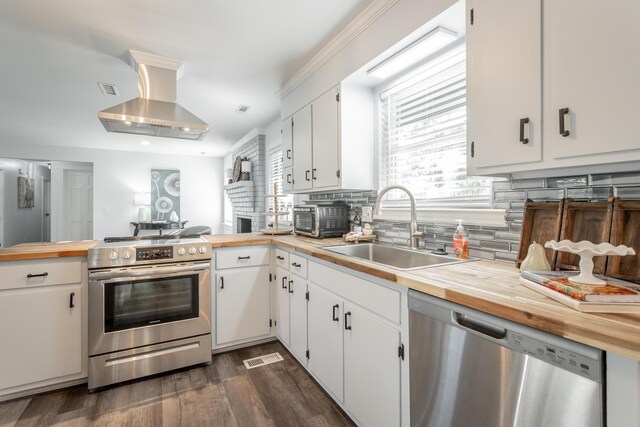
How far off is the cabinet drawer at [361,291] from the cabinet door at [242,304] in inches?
32.5

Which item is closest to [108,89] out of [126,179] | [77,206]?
[126,179]

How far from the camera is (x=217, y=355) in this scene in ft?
8.38

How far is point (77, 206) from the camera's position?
277 inches

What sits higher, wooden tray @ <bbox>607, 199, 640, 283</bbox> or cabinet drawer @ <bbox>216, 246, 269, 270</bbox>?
wooden tray @ <bbox>607, 199, 640, 283</bbox>

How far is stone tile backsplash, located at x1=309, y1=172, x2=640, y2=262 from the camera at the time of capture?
1.17 m

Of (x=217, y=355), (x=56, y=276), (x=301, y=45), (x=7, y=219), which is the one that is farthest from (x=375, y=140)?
(x=7, y=219)

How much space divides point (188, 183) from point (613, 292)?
781 cm

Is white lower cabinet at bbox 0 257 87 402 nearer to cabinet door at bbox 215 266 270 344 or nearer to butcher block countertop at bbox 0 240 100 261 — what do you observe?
butcher block countertop at bbox 0 240 100 261

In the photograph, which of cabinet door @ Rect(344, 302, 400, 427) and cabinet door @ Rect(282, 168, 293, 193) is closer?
cabinet door @ Rect(344, 302, 400, 427)

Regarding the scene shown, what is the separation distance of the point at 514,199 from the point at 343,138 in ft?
4.29

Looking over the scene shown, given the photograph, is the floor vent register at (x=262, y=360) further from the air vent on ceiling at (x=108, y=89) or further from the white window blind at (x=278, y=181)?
the air vent on ceiling at (x=108, y=89)

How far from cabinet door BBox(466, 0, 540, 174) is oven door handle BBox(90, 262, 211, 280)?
1945 millimetres

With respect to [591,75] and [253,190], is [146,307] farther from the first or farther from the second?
[253,190]

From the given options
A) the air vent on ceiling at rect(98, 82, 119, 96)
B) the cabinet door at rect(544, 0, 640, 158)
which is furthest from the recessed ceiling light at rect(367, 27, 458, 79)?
the air vent on ceiling at rect(98, 82, 119, 96)
